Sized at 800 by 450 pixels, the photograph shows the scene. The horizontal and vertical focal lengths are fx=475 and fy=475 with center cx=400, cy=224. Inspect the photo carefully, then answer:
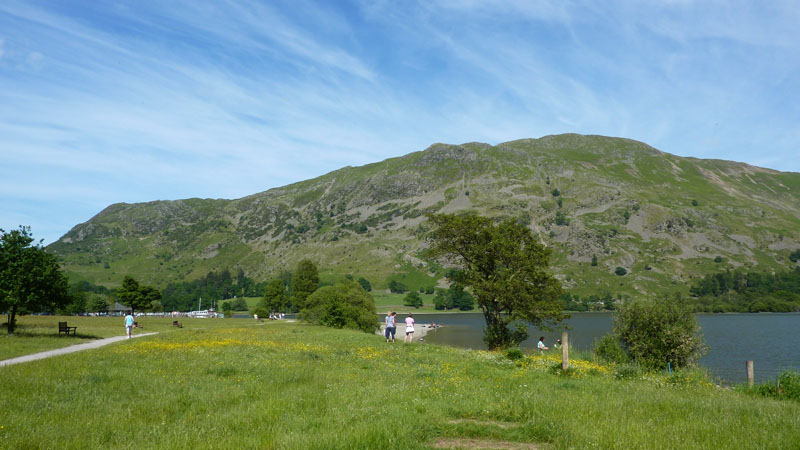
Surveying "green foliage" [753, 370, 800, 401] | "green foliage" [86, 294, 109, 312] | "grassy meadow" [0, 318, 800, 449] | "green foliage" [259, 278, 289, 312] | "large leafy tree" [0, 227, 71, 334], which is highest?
"large leafy tree" [0, 227, 71, 334]

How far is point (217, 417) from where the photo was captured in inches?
461

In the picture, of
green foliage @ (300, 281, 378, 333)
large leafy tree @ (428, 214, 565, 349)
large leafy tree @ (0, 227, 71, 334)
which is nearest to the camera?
large leafy tree @ (0, 227, 71, 334)

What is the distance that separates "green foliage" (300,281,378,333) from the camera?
63.9 meters

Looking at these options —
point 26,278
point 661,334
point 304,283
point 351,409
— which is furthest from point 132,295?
point 351,409

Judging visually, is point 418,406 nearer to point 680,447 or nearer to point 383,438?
point 383,438

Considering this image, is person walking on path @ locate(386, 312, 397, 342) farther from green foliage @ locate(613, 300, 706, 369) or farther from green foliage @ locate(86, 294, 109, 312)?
green foliage @ locate(86, 294, 109, 312)

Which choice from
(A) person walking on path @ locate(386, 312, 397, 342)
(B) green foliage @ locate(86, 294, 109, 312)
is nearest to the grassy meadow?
(A) person walking on path @ locate(386, 312, 397, 342)

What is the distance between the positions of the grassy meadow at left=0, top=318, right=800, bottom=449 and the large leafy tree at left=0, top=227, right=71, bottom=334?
79.6ft

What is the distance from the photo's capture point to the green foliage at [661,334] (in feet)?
133

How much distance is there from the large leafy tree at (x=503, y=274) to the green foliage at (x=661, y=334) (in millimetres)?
6565

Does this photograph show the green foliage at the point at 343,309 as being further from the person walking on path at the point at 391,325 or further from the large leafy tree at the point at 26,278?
the large leafy tree at the point at 26,278

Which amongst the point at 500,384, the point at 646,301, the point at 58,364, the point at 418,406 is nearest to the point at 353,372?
the point at 500,384

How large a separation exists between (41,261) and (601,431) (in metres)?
46.5

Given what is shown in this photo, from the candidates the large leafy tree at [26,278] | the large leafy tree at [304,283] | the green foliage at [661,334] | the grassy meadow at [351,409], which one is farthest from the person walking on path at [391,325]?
the large leafy tree at [304,283]
